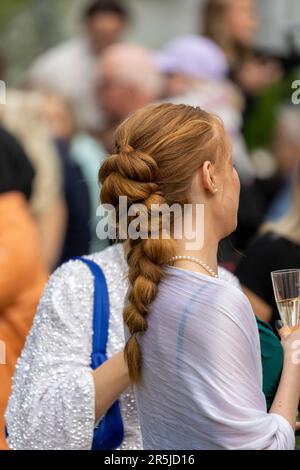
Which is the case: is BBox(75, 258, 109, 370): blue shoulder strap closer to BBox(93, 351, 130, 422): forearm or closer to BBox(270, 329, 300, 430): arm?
BBox(93, 351, 130, 422): forearm

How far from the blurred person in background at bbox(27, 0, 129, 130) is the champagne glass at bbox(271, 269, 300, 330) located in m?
3.34

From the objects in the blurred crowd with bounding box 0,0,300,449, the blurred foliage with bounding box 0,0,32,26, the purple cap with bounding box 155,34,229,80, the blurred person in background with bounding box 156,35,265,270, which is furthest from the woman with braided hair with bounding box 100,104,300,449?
the blurred foliage with bounding box 0,0,32,26

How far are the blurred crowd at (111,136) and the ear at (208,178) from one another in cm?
57

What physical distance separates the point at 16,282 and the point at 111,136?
1885mm

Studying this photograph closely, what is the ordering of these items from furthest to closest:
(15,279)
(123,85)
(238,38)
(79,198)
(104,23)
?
(238,38) < (104,23) < (123,85) < (79,198) < (15,279)

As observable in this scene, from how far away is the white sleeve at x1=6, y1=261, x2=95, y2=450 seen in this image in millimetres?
2611

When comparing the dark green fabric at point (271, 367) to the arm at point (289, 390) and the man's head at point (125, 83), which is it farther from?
the man's head at point (125, 83)

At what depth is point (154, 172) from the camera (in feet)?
7.34

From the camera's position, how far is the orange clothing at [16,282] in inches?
125

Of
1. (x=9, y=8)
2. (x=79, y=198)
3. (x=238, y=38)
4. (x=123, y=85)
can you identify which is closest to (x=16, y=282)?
(x=79, y=198)

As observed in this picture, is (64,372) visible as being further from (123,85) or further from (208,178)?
(123,85)

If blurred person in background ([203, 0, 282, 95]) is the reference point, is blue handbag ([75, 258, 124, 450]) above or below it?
below

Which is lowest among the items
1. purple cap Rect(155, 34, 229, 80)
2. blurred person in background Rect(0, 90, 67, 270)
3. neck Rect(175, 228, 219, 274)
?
neck Rect(175, 228, 219, 274)

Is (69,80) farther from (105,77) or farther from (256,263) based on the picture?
(256,263)
